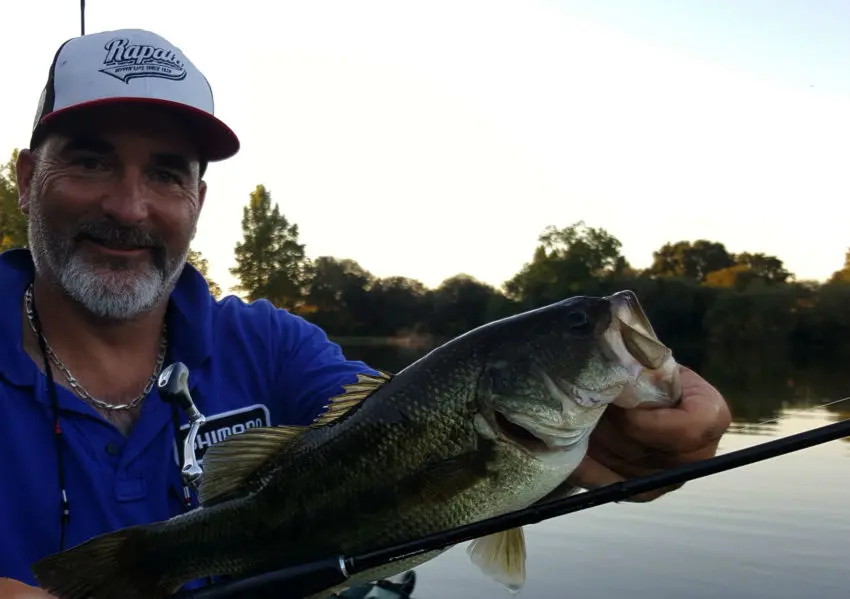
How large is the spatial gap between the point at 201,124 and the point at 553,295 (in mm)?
71923

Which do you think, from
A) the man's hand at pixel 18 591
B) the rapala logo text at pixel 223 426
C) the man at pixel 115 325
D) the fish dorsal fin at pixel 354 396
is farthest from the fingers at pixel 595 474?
the man's hand at pixel 18 591

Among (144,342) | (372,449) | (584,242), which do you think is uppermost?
(584,242)

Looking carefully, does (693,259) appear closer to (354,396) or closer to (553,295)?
(553,295)

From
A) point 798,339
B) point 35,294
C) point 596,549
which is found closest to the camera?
point 35,294

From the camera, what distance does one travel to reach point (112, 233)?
3322mm

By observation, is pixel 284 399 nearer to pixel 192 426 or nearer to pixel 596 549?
pixel 192 426

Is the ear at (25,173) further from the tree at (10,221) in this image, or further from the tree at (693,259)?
the tree at (693,259)

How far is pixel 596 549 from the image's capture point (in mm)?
12453

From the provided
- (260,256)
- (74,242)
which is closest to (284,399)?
(74,242)

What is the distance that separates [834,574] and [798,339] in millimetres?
63110

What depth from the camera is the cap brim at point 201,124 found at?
322 cm

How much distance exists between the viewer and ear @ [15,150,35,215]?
140 inches

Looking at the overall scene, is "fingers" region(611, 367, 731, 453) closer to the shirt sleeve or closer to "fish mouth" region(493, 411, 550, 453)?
"fish mouth" region(493, 411, 550, 453)

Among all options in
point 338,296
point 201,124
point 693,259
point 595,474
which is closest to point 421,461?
point 595,474
